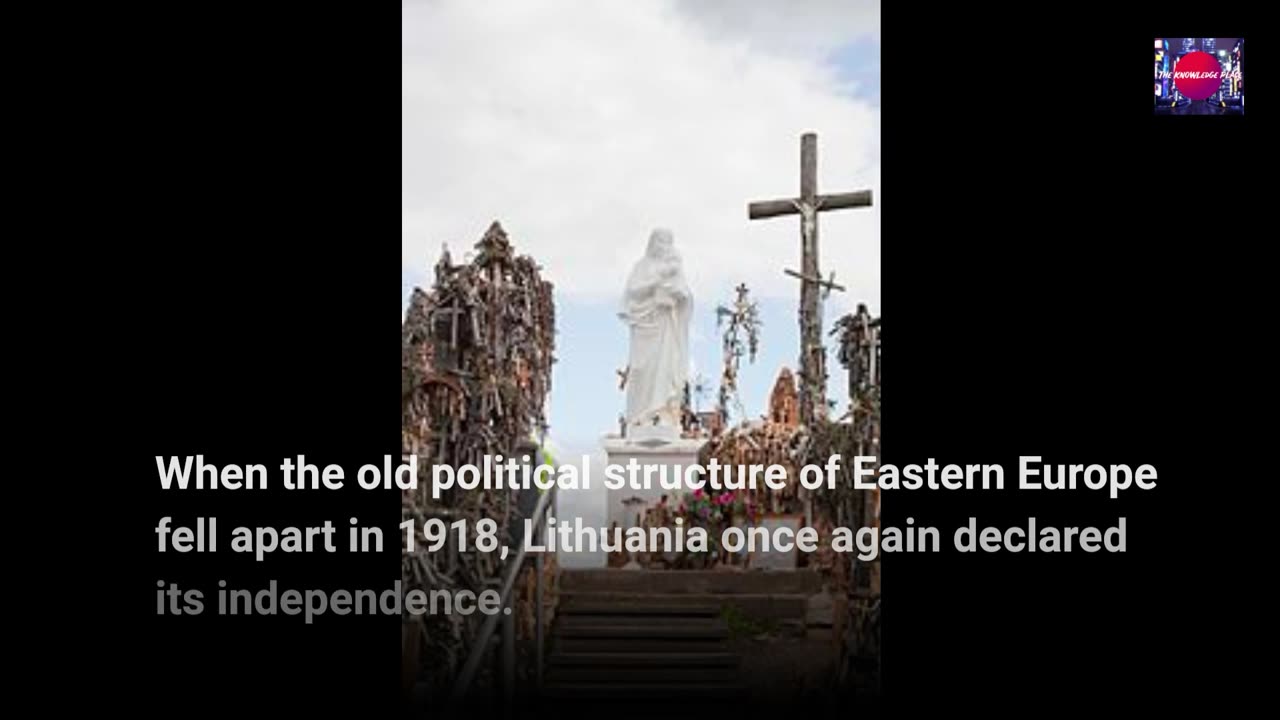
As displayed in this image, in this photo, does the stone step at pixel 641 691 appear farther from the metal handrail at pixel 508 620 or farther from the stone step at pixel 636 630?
the stone step at pixel 636 630

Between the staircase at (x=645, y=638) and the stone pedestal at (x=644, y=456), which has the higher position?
the stone pedestal at (x=644, y=456)

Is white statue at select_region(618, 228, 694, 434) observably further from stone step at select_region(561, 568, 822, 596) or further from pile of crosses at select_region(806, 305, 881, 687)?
stone step at select_region(561, 568, 822, 596)

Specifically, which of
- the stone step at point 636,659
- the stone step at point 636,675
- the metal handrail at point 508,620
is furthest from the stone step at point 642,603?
the metal handrail at point 508,620

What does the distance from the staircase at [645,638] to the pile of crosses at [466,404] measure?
0.45 metres

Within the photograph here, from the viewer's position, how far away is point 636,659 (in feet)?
22.0

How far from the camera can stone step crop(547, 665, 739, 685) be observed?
21.7ft

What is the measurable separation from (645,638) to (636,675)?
1.23 ft

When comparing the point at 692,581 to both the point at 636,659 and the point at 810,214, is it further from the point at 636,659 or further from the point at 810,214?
the point at 810,214

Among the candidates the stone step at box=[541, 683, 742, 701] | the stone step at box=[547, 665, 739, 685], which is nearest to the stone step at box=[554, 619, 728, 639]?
the stone step at box=[547, 665, 739, 685]

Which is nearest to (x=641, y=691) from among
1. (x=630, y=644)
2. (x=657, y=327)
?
(x=630, y=644)

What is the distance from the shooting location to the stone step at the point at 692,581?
7.91 metres

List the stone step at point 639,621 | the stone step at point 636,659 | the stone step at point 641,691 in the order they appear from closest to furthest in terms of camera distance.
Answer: the stone step at point 641,691
the stone step at point 636,659
the stone step at point 639,621
